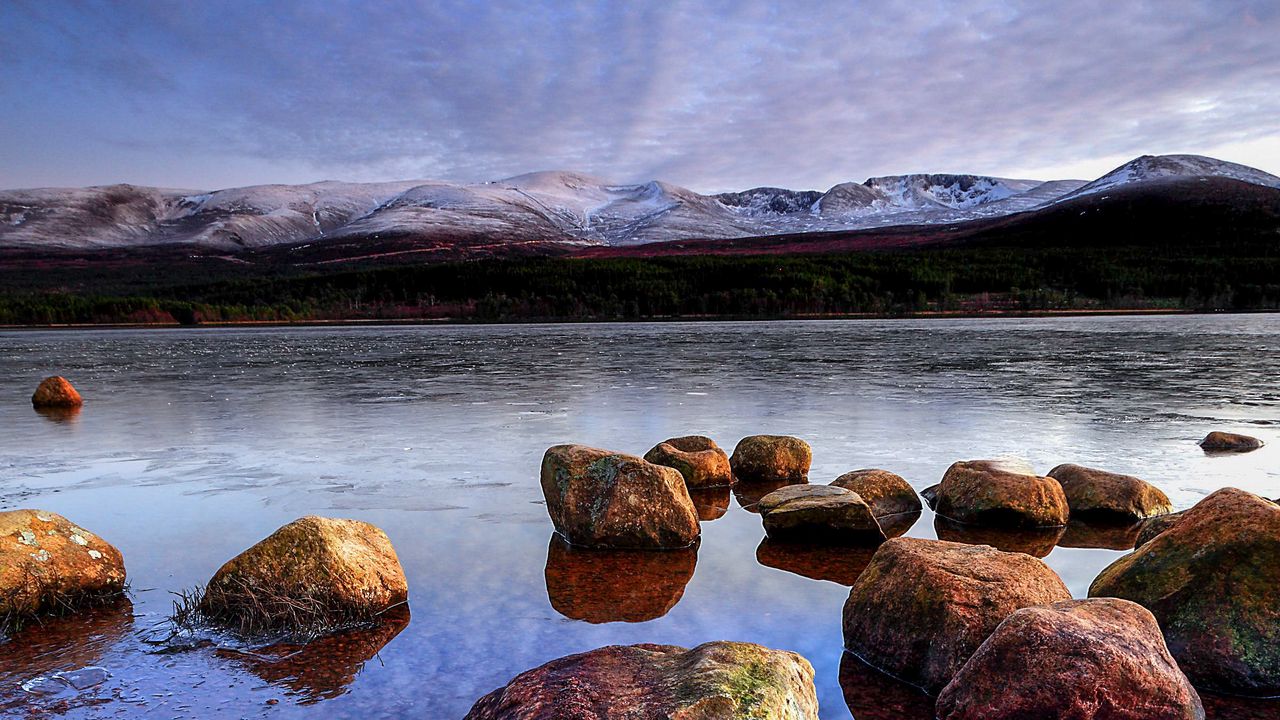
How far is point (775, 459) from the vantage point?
11.1m

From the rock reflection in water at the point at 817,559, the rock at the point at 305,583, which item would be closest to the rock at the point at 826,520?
the rock reflection in water at the point at 817,559

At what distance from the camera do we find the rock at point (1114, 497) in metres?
8.92

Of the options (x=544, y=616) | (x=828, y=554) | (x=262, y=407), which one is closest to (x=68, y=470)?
(x=262, y=407)

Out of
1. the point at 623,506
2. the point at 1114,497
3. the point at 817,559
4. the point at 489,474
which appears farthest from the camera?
the point at 489,474

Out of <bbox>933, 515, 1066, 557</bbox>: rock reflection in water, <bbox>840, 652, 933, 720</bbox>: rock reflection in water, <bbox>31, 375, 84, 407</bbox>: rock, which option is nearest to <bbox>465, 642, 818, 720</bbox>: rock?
<bbox>840, 652, 933, 720</bbox>: rock reflection in water

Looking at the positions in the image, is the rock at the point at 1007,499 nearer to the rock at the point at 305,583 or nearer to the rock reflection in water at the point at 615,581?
the rock reflection in water at the point at 615,581

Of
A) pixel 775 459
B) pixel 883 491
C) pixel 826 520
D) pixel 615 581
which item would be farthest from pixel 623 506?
pixel 775 459

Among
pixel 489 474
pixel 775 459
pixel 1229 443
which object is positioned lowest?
pixel 1229 443

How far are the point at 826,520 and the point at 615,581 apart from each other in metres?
2.29

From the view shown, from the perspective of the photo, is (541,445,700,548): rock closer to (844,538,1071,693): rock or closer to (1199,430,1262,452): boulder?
(844,538,1071,693): rock

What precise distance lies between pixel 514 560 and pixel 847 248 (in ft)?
351

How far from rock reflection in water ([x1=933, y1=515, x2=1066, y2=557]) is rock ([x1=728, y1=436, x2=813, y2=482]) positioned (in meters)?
2.44

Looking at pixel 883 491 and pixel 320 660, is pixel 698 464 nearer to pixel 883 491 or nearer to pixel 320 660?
pixel 883 491

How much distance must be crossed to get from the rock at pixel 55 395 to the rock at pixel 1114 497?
19.4 meters
